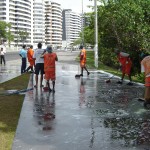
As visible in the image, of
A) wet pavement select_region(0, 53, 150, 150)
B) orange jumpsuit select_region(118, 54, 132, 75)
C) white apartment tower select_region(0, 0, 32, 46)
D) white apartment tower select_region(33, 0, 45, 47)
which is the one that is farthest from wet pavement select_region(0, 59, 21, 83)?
white apartment tower select_region(33, 0, 45, 47)

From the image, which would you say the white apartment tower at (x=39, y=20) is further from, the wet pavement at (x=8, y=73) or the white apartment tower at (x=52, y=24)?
the wet pavement at (x=8, y=73)

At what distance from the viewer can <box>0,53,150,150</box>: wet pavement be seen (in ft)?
19.6

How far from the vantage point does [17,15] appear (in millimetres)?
163625

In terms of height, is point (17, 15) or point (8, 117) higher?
point (17, 15)

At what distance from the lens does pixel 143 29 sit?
2147 centimetres

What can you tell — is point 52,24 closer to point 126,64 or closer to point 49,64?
point 126,64

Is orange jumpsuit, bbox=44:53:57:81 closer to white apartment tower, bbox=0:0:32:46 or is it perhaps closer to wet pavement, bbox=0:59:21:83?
wet pavement, bbox=0:59:21:83

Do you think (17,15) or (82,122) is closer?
(82,122)

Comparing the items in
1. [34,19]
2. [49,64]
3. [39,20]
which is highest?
[34,19]

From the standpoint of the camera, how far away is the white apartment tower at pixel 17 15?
509 feet

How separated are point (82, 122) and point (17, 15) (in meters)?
161

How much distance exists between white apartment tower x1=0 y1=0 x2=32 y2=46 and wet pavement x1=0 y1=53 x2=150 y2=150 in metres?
139

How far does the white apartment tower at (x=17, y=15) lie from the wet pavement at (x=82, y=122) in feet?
456

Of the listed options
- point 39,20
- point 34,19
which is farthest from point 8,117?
point 39,20
